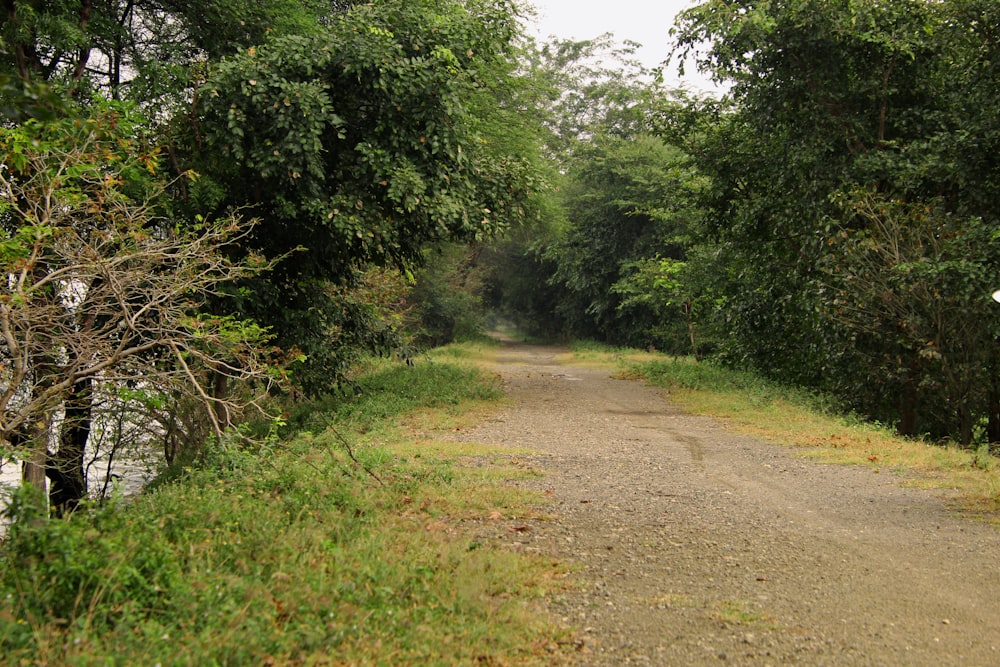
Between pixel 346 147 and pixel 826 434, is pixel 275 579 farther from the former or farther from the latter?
pixel 826 434

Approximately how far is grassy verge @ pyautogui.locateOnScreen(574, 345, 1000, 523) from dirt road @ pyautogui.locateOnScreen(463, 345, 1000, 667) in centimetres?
40

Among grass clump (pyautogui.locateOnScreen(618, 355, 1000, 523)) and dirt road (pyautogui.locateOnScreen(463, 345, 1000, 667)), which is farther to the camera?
grass clump (pyautogui.locateOnScreen(618, 355, 1000, 523))

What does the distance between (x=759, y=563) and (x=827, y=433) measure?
620 centimetres

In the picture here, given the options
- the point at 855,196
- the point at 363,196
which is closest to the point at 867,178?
the point at 855,196

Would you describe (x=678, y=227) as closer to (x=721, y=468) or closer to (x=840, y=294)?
(x=840, y=294)

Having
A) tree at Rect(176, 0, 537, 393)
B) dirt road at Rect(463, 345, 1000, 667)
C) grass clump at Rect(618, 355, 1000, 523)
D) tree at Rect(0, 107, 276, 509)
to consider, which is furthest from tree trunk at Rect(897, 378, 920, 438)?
tree at Rect(0, 107, 276, 509)

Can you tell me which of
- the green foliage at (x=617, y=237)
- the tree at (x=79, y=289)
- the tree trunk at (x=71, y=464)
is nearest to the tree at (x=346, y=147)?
the tree at (x=79, y=289)

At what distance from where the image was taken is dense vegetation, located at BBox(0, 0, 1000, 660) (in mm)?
7570

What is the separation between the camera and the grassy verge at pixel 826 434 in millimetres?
7629

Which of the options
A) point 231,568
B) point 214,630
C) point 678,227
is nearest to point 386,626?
point 214,630

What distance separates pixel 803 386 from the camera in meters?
16.4

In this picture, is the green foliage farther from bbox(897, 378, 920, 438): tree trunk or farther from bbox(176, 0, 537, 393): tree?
bbox(176, 0, 537, 393): tree

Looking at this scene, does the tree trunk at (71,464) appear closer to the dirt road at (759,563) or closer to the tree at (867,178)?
the dirt road at (759,563)

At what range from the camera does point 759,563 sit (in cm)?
507
